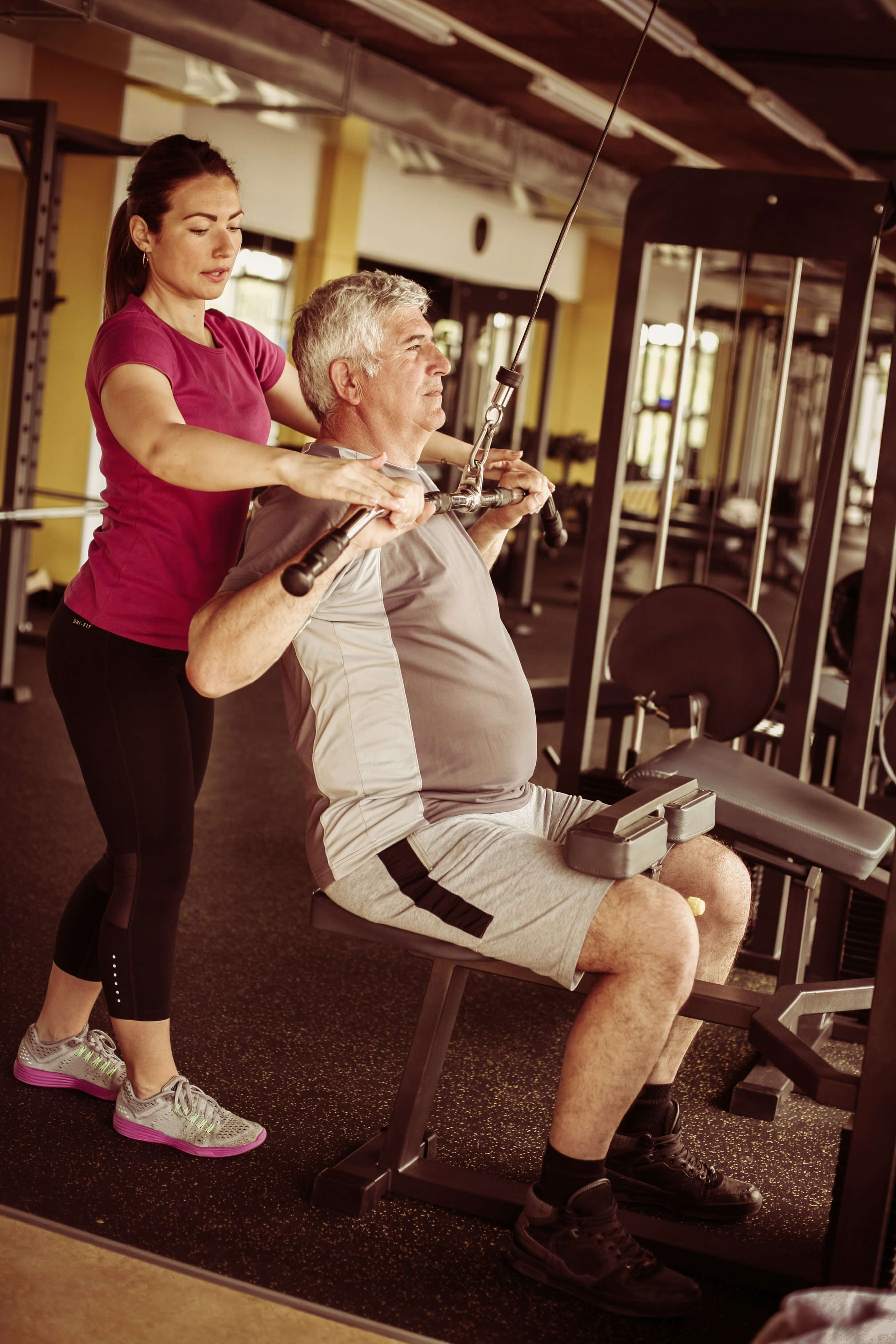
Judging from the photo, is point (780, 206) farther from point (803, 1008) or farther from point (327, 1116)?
point (327, 1116)

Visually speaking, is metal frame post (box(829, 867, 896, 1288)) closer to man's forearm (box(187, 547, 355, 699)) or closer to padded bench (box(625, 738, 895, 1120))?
padded bench (box(625, 738, 895, 1120))

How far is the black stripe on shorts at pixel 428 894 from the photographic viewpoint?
1.74 metres

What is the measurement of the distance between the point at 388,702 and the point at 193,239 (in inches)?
27.3

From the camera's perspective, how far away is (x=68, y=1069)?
85.9 inches

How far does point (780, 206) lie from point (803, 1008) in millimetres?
1639

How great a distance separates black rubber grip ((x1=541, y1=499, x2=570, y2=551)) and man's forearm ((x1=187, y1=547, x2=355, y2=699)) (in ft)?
1.71

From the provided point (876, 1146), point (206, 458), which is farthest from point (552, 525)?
point (876, 1146)

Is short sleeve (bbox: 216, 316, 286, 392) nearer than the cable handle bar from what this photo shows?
No

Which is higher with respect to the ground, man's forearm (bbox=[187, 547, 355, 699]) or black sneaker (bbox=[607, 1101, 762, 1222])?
man's forearm (bbox=[187, 547, 355, 699])

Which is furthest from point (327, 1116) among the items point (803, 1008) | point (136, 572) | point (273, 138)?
point (273, 138)

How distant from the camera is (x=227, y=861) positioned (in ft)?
11.3

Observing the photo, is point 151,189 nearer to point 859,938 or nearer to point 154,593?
point 154,593

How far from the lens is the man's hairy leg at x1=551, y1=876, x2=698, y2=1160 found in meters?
1.68

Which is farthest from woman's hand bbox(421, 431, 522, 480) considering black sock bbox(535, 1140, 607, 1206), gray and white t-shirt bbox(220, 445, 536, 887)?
black sock bbox(535, 1140, 607, 1206)
